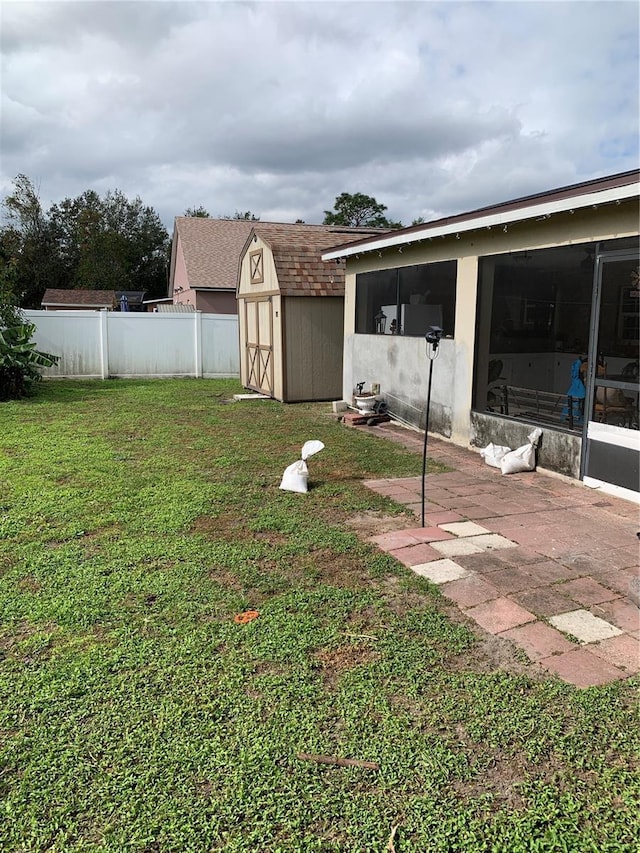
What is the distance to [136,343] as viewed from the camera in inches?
639

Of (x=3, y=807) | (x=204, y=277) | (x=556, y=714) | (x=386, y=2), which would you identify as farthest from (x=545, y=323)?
(x=204, y=277)

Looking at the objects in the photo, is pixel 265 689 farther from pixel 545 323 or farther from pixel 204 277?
pixel 204 277

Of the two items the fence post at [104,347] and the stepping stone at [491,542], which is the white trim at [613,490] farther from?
the fence post at [104,347]

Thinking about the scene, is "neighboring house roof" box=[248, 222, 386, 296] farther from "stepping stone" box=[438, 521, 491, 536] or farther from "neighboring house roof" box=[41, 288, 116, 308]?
"neighboring house roof" box=[41, 288, 116, 308]

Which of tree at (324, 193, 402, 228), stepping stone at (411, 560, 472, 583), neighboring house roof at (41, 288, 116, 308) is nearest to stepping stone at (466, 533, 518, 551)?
stepping stone at (411, 560, 472, 583)

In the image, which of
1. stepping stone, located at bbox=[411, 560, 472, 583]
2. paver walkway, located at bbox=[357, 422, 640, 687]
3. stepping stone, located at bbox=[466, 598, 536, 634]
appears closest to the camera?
paver walkway, located at bbox=[357, 422, 640, 687]

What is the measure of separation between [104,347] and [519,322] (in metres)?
11.3

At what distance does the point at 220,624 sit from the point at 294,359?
9.04 m

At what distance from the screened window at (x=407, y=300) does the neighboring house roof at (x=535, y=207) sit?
1.72 feet

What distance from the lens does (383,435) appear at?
890 cm

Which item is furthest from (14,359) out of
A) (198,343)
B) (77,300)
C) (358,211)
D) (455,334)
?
(358,211)

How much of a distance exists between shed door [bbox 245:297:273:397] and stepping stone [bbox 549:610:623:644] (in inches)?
384

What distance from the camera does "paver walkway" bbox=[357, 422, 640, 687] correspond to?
3127mm

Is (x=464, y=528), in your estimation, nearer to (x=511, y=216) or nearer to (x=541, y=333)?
(x=511, y=216)
